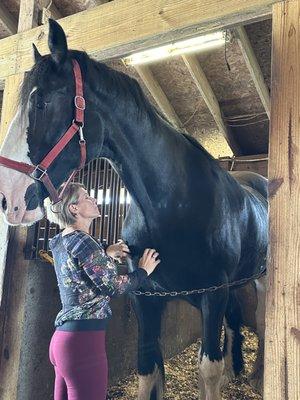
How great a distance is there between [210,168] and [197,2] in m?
0.78

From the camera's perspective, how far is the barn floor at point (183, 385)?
273 centimetres

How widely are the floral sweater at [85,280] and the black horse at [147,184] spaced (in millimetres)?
199

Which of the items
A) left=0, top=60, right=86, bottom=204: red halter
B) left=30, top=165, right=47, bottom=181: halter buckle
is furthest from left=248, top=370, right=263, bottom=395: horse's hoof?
left=30, top=165, right=47, bottom=181: halter buckle

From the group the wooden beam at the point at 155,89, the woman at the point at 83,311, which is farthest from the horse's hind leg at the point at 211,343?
the wooden beam at the point at 155,89

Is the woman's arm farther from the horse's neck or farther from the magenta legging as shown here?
the horse's neck

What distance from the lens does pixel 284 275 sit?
1.18m

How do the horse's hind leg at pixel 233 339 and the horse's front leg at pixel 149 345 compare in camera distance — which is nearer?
the horse's front leg at pixel 149 345

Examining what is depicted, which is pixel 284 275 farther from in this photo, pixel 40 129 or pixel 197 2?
pixel 197 2

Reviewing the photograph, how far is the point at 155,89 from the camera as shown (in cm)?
420

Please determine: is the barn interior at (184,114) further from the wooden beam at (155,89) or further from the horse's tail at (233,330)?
the horse's tail at (233,330)

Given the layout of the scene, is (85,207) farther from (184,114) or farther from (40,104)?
(184,114)

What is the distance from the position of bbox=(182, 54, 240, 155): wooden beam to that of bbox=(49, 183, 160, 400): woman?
8.18ft

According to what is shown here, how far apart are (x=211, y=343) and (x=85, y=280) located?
70cm

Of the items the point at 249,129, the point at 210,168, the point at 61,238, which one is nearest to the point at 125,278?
the point at 61,238
